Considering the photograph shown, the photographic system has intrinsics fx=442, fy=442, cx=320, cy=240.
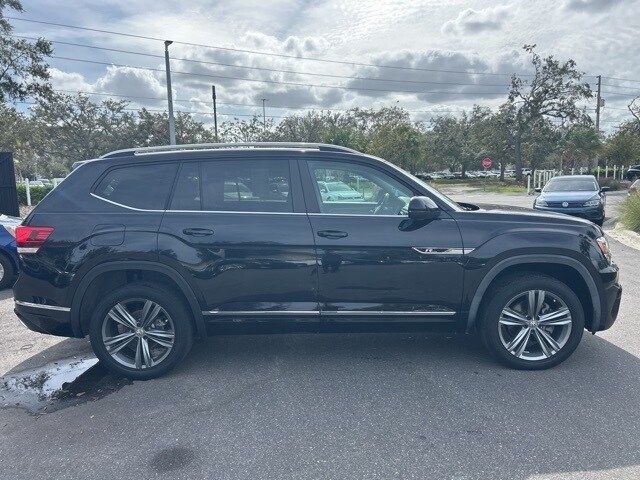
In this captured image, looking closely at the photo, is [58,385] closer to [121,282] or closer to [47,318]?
[47,318]

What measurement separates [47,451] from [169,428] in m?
0.74

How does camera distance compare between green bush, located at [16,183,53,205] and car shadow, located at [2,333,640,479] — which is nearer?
car shadow, located at [2,333,640,479]

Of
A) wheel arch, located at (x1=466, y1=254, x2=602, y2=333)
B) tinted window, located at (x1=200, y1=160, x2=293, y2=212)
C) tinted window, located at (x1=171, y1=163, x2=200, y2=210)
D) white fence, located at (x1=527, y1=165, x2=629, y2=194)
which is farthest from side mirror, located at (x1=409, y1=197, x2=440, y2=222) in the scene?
white fence, located at (x1=527, y1=165, x2=629, y2=194)

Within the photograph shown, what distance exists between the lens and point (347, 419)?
122 inches

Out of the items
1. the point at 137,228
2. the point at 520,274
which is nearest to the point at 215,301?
the point at 137,228

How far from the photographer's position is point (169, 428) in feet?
9.98

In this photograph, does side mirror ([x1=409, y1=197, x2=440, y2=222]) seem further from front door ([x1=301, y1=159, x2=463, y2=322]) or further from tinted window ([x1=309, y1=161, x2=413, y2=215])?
tinted window ([x1=309, y1=161, x2=413, y2=215])

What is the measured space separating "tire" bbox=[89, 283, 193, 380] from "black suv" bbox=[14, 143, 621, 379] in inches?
0.5

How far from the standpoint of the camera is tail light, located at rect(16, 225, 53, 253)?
3.57 metres

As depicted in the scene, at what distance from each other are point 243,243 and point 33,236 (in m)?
1.71

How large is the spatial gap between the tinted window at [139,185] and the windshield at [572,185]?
42.7ft

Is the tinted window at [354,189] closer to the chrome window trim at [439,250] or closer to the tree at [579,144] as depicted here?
the chrome window trim at [439,250]

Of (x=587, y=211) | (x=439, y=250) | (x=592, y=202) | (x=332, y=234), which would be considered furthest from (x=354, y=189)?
(x=592, y=202)

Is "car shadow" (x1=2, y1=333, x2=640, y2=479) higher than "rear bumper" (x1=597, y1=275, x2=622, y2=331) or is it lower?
lower
